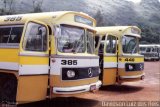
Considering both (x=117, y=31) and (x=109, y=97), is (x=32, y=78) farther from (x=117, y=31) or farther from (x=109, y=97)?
(x=117, y=31)

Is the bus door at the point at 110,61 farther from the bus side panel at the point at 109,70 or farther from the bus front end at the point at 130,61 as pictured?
the bus front end at the point at 130,61

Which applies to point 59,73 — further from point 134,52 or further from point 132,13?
point 132,13

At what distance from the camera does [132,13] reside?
138500 mm

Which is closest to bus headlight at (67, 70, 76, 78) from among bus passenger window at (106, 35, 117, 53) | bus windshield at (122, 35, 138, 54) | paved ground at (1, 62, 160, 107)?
paved ground at (1, 62, 160, 107)

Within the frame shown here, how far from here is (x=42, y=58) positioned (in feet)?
31.0

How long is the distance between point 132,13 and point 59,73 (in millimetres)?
131613

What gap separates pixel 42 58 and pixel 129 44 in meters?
6.51

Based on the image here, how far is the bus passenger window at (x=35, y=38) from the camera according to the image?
914cm

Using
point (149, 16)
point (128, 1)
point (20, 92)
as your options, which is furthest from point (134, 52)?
point (128, 1)

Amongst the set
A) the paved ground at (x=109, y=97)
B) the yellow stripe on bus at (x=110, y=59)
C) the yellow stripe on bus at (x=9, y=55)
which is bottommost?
the paved ground at (x=109, y=97)

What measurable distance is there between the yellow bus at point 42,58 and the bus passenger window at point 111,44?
354 centimetres

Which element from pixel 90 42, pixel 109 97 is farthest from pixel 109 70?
pixel 90 42

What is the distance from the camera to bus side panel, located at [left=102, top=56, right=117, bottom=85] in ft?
45.0

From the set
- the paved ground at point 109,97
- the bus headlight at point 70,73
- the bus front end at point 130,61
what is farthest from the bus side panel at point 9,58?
the bus front end at point 130,61
